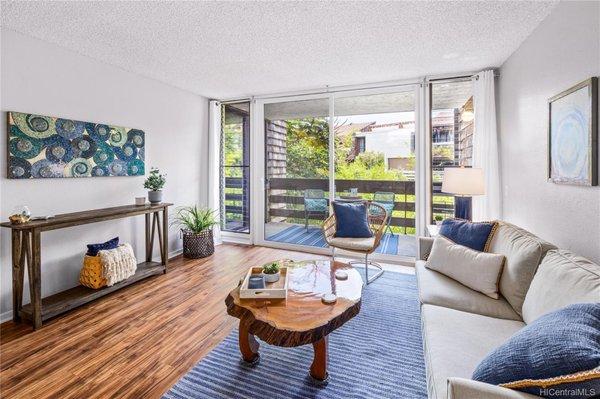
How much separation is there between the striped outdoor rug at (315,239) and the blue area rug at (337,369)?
2.16m

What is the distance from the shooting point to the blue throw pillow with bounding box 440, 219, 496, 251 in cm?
239

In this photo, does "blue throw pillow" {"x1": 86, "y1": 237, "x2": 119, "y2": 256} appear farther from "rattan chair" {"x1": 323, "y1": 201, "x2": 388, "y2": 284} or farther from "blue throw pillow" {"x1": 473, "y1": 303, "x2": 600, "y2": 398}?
"blue throw pillow" {"x1": 473, "y1": 303, "x2": 600, "y2": 398}

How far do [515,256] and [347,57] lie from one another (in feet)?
7.76

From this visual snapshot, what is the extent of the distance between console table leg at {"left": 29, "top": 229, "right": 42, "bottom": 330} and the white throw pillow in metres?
3.16

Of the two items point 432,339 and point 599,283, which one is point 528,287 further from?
point 432,339

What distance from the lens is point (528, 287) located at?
1.85 metres

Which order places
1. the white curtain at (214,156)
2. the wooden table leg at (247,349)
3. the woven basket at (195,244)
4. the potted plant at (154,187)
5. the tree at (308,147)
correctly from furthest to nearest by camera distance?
the white curtain at (214,156), the tree at (308,147), the woven basket at (195,244), the potted plant at (154,187), the wooden table leg at (247,349)

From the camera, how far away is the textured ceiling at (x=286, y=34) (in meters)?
2.26

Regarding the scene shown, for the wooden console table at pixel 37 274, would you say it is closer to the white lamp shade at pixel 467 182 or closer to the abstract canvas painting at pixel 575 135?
the white lamp shade at pixel 467 182

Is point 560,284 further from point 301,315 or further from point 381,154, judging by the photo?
point 381,154

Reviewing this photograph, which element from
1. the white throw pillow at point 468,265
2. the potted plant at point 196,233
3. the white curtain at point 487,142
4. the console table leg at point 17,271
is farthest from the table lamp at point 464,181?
the console table leg at point 17,271

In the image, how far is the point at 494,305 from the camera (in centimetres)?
193

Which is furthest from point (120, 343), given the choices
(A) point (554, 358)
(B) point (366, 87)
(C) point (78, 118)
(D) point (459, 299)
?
(B) point (366, 87)

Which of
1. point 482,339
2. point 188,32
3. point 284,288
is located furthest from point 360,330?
point 188,32
